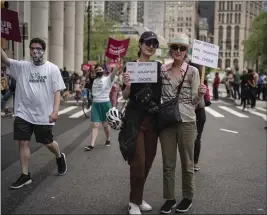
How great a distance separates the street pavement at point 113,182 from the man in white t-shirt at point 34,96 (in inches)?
22.2

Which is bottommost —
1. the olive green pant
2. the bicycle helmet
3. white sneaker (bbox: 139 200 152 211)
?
white sneaker (bbox: 139 200 152 211)

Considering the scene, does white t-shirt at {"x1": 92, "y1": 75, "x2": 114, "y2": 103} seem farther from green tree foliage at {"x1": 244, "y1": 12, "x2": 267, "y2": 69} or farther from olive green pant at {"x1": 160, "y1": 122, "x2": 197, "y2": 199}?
green tree foliage at {"x1": 244, "y1": 12, "x2": 267, "y2": 69}

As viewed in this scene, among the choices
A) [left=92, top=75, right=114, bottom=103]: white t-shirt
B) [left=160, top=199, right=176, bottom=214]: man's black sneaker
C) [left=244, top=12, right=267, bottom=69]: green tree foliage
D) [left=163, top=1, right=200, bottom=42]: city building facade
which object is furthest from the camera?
[left=163, top=1, right=200, bottom=42]: city building facade

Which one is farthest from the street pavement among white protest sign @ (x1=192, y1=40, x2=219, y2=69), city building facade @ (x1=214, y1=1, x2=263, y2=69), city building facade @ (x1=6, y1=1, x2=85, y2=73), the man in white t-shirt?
city building facade @ (x1=214, y1=1, x2=263, y2=69)

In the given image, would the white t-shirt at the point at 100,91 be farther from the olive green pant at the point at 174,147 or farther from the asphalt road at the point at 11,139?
the olive green pant at the point at 174,147

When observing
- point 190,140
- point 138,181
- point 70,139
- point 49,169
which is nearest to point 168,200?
point 138,181

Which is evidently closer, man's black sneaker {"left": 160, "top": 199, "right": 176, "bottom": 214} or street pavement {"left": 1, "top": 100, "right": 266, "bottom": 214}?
man's black sneaker {"left": 160, "top": 199, "right": 176, "bottom": 214}

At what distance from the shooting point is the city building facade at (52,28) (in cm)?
2608

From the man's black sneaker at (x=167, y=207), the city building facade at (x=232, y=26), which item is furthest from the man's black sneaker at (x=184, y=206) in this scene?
the city building facade at (x=232, y=26)

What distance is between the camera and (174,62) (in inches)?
187

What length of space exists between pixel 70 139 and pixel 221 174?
4075 millimetres

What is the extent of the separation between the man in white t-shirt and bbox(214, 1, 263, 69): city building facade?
180 metres

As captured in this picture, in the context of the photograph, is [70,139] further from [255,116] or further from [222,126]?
[255,116]

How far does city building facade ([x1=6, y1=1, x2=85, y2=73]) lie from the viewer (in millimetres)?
26078
